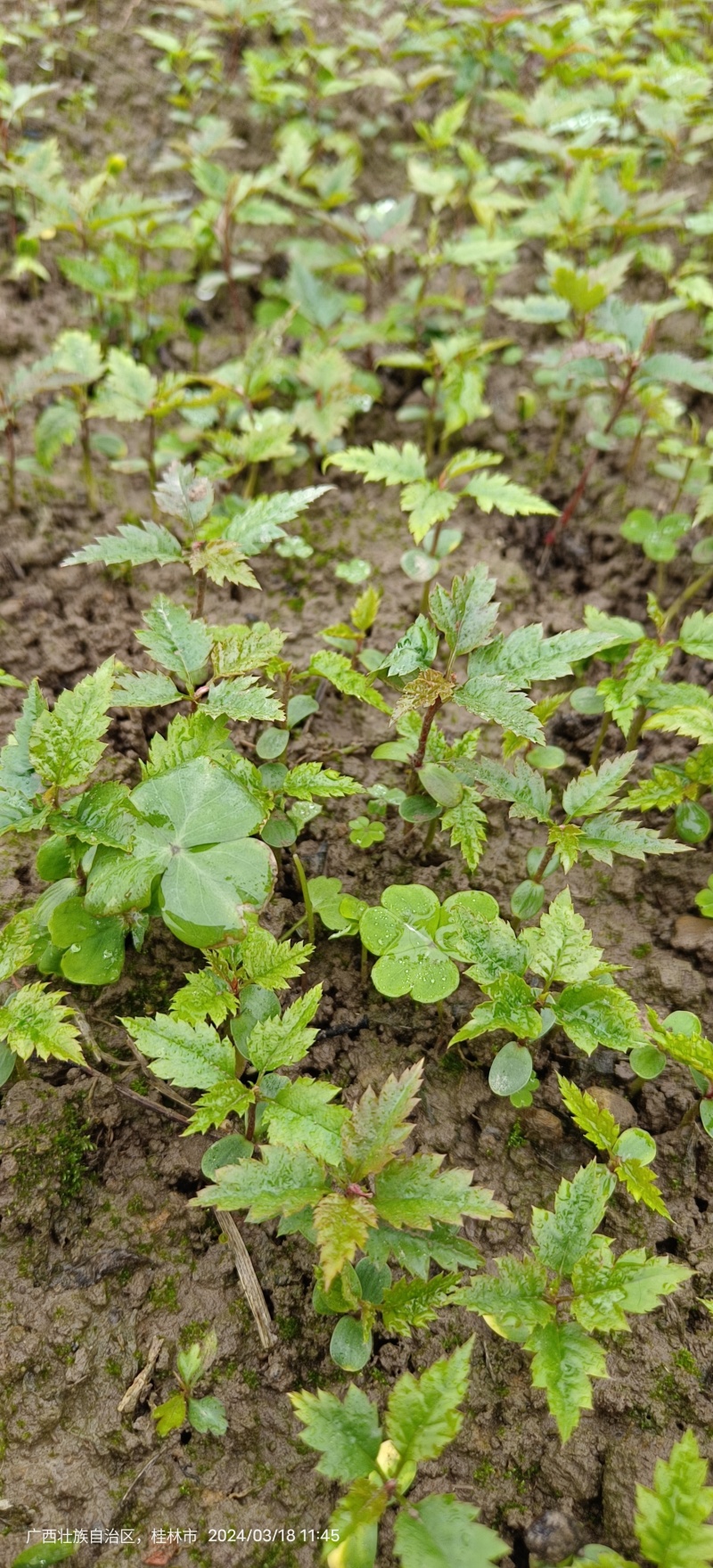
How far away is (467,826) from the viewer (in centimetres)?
217

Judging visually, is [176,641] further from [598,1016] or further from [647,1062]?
[647,1062]

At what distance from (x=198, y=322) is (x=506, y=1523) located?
423 centimetres

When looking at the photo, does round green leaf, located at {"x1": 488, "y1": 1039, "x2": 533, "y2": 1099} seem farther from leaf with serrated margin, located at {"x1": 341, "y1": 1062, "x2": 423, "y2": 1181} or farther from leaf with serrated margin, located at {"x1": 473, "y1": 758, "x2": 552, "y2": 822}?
leaf with serrated margin, located at {"x1": 473, "y1": 758, "x2": 552, "y2": 822}

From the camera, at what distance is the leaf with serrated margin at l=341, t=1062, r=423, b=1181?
155cm

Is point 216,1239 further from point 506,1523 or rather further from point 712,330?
point 712,330

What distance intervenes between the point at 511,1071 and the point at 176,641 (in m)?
1.26

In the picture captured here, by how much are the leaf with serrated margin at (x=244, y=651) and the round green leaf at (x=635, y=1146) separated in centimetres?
132

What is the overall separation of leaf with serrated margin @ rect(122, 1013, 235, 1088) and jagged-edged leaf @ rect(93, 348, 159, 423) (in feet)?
6.57

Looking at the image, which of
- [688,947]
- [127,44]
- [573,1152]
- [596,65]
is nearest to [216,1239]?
[573,1152]

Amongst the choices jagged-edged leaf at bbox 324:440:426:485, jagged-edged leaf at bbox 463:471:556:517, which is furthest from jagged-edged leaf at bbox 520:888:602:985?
jagged-edged leaf at bbox 324:440:426:485

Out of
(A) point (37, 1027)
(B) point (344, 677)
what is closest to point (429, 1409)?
(A) point (37, 1027)

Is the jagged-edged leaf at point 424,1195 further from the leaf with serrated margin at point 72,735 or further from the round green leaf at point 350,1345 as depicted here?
the leaf with serrated margin at point 72,735

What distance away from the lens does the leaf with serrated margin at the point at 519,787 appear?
2.10 meters

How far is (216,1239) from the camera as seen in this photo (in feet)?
5.93
